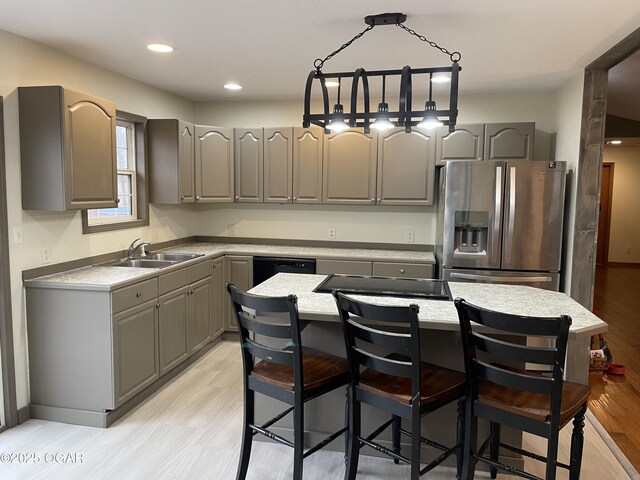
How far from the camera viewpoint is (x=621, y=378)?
3.86 m

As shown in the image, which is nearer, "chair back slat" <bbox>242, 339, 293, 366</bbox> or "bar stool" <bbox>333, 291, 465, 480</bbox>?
"bar stool" <bbox>333, 291, 465, 480</bbox>

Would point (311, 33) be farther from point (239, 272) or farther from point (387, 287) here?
point (239, 272)

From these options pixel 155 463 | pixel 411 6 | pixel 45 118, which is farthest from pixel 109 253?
pixel 411 6

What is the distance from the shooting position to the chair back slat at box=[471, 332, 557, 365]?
1728 millimetres

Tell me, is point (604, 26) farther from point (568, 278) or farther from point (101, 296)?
point (101, 296)

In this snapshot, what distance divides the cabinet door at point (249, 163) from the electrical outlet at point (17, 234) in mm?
2208

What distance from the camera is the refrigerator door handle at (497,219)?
3.73m

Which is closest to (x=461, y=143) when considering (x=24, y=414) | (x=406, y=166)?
(x=406, y=166)

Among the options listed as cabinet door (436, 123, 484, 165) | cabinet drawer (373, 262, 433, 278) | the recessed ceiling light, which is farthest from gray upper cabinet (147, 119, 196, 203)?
cabinet door (436, 123, 484, 165)

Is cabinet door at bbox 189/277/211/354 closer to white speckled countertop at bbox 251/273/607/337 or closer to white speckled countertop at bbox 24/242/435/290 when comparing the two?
white speckled countertop at bbox 24/242/435/290

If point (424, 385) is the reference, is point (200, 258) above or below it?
above

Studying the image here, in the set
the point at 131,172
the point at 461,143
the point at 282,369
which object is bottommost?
the point at 282,369

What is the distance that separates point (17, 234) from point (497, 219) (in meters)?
3.38

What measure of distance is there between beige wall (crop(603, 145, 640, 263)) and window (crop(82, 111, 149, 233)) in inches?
340
